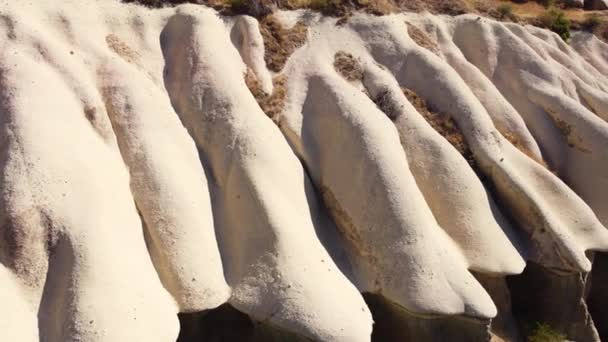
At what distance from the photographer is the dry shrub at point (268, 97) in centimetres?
1372

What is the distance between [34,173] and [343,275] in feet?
20.3

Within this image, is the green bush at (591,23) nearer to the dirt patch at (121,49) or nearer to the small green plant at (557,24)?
the small green plant at (557,24)

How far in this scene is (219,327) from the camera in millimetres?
10859

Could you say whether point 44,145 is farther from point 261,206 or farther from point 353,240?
point 353,240

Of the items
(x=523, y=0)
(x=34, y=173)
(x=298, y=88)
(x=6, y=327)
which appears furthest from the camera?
(x=523, y=0)

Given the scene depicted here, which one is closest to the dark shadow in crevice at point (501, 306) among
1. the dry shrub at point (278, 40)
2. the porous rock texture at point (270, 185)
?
the porous rock texture at point (270, 185)

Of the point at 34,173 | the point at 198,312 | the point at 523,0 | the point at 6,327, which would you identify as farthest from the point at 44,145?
the point at 523,0

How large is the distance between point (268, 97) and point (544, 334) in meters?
8.94

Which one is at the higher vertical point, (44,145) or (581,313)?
(44,145)

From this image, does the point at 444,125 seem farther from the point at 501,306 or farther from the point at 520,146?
the point at 501,306

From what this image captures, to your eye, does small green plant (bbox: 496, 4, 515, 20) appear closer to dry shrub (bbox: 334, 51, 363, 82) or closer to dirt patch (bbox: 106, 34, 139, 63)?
dry shrub (bbox: 334, 51, 363, 82)

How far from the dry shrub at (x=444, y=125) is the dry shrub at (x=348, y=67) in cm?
147

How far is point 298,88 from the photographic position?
47.7ft

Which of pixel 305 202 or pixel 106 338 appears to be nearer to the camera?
pixel 106 338
